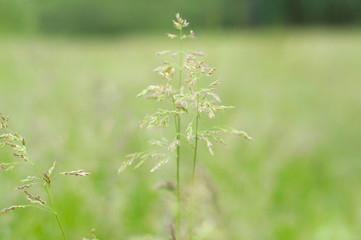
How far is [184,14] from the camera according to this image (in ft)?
114

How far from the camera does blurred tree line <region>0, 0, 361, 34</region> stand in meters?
33.1

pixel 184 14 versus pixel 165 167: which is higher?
pixel 165 167

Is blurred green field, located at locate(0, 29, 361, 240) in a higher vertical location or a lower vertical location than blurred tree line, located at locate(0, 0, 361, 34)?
higher

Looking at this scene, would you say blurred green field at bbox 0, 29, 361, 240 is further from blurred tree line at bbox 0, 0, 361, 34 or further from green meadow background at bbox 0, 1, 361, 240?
blurred tree line at bbox 0, 0, 361, 34

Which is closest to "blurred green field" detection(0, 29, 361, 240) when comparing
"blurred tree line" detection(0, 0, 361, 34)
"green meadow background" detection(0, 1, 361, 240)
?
"green meadow background" detection(0, 1, 361, 240)

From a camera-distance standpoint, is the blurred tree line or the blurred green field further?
the blurred tree line

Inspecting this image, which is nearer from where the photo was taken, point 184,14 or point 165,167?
point 165,167

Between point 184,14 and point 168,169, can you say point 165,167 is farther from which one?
Answer: point 184,14

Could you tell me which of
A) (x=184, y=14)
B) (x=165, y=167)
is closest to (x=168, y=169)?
(x=165, y=167)

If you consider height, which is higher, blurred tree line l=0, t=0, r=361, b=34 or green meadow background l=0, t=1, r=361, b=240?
green meadow background l=0, t=1, r=361, b=240

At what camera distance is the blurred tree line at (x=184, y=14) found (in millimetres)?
33125

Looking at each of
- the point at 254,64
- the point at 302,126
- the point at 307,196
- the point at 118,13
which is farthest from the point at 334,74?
the point at 118,13

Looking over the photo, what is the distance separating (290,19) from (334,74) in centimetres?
2409

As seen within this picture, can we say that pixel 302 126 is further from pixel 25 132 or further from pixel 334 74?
pixel 334 74
